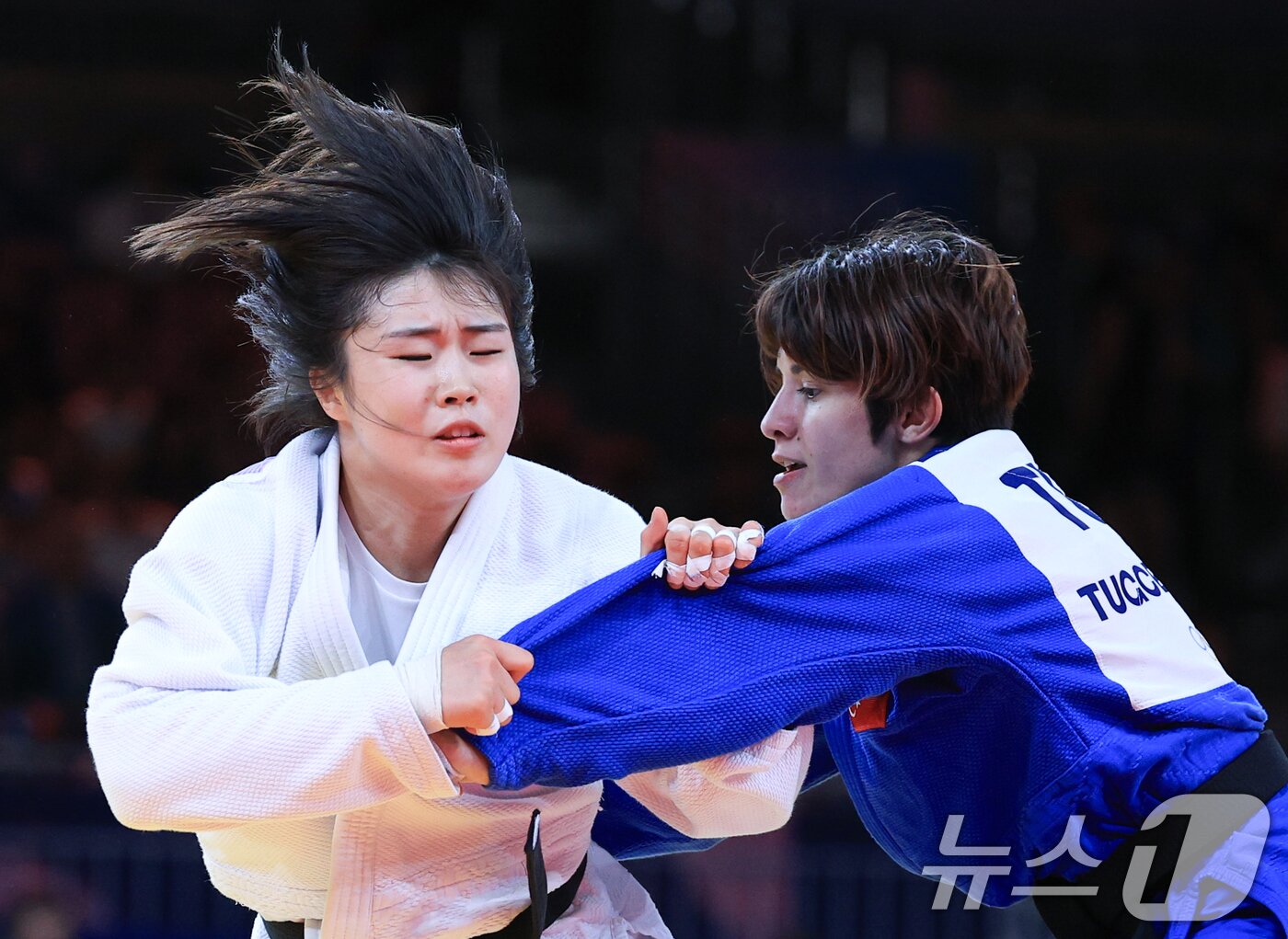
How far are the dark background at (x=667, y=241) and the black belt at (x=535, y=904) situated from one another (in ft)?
8.54

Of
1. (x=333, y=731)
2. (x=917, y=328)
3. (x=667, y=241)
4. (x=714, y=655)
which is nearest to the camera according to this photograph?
(x=333, y=731)

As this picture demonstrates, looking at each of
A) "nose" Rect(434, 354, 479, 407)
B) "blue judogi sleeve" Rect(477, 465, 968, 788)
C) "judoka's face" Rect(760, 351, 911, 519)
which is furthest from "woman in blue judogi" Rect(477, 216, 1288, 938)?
"nose" Rect(434, 354, 479, 407)

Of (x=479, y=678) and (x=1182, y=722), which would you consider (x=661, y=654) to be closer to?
(x=479, y=678)

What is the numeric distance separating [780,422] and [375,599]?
0.49 metres

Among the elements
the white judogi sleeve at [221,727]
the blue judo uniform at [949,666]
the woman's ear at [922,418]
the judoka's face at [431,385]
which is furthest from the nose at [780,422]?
the white judogi sleeve at [221,727]

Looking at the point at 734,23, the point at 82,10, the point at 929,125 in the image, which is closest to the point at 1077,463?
the point at 929,125

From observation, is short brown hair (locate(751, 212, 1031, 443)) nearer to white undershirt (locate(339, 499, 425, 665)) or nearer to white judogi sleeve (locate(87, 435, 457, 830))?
white undershirt (locate(339, 499, 425, 665))

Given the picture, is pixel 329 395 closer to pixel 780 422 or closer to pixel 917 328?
pixel 780 422

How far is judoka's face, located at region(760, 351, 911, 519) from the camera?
5.58 ft

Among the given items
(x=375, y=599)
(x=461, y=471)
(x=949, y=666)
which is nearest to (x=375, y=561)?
(x=375, y=599)

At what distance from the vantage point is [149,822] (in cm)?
136

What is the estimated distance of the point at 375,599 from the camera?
1584 mm

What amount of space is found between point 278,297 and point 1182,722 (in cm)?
99

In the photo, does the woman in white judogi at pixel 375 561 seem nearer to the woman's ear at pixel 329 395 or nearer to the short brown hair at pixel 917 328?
the woman's ear at pixel 329 395
